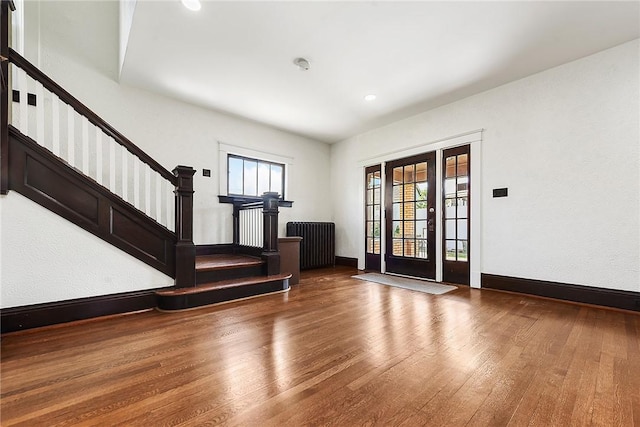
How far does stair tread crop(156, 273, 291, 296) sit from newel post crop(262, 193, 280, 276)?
159 mm

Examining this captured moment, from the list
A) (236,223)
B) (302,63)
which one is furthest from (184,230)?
(302,63)

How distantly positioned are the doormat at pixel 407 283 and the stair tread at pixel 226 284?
151 centimetres

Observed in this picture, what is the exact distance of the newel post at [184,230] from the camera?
9.61ft

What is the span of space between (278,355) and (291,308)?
1.04 meters

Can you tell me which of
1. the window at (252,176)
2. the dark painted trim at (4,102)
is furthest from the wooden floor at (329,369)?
the window at (252,176)

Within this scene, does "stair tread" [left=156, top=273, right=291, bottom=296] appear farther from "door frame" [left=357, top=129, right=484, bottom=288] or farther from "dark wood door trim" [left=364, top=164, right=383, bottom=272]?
"door frame" [left=357, top=129, right=484, bottom=288]

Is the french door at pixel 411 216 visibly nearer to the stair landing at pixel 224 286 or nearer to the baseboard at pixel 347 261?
the baseboard at pixel 347 261

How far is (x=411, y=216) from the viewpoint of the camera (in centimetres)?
466

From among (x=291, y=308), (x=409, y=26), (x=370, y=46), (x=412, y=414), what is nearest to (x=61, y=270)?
(x=291, y=308)

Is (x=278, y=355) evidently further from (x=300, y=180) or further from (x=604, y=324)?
(x=300, y=180)

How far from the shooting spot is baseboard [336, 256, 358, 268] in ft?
18.4

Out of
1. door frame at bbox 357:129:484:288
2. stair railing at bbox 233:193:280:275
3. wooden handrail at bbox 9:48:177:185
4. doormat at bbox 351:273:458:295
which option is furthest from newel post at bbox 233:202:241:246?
door frame at bbox 357:129:484:288

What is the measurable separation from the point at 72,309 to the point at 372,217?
14.7 feet

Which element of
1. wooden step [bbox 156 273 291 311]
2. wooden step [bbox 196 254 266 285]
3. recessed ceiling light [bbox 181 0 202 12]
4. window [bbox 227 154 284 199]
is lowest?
wooden step [bbox 156 273 291 311]
